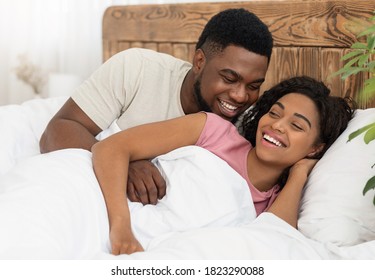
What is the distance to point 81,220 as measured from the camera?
1317 millimetres

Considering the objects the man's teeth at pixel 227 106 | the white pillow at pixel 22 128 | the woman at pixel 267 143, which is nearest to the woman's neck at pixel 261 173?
the woman at pixel 267 143

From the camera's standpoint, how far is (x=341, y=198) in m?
1.50

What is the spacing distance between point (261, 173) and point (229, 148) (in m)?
0.11

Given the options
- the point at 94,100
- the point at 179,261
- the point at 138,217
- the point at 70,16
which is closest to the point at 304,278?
the point at 179,261

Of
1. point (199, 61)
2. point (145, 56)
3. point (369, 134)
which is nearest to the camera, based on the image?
point (369, 134)

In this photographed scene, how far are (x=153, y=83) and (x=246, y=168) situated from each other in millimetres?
458

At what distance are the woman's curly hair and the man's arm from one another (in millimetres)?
467

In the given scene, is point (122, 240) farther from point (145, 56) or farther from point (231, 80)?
point (145, 56)

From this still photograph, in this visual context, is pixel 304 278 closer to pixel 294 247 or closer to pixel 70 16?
pixel 294 247

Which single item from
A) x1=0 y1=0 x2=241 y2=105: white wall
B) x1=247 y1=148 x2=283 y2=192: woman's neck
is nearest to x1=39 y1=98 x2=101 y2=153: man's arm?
x1=247 y1=148 x2=283 y2=192: woman's neck

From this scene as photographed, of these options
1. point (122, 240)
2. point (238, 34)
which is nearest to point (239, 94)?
point (238, 34)

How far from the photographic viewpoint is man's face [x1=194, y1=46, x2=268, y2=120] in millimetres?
1770

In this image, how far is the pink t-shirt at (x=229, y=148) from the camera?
161 cm

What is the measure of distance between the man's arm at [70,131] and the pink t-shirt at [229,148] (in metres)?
0.36
